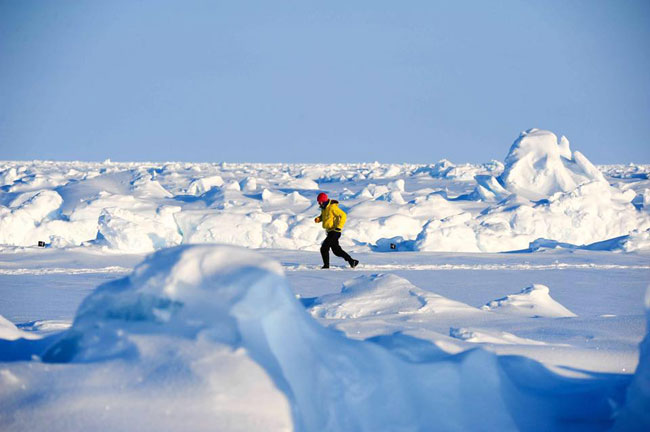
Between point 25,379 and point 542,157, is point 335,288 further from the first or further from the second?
point 542,157

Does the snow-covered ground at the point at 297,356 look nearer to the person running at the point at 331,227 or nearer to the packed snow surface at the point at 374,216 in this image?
the person running at the point at 331,227

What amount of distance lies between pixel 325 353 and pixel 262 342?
348 mm


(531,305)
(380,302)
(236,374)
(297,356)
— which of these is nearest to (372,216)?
(531,305)

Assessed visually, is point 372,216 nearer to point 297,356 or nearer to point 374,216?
point 374,216

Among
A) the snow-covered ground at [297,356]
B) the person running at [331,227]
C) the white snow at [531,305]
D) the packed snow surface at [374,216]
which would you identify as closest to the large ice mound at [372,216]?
the packed snow surface at [374,216]

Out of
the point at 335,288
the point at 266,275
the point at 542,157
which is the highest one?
the point at 542,157

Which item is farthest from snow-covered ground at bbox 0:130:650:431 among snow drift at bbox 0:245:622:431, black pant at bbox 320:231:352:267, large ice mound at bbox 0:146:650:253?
large ice mound at bbox 0:146:650:253

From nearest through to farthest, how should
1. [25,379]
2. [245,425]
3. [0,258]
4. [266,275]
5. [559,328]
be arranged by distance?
[245,425] → [25,379] → [266,275] → [559,328] → [0,258]

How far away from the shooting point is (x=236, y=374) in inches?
115

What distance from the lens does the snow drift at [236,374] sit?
2.86 metres

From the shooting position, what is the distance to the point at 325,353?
3320 millimetres

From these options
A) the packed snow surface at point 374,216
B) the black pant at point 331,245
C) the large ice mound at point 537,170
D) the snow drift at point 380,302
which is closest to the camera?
the snow drift at point 380,302

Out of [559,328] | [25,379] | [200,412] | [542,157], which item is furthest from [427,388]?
[542,157]

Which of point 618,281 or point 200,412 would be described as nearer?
point 200,412
